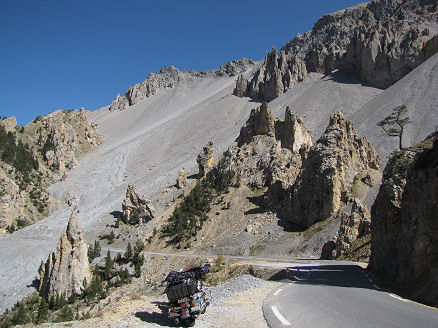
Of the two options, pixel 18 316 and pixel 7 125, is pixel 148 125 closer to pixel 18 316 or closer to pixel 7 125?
pixel 7 125

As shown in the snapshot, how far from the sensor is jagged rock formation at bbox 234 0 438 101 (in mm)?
95500

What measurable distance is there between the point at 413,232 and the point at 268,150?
38.7 m

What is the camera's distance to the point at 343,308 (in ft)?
25.8

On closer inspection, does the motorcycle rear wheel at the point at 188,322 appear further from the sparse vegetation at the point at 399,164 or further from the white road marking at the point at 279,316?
the sparse vegetation at the point at 399,164

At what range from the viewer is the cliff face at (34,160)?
58.0m

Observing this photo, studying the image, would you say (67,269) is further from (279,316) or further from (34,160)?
(34,160)

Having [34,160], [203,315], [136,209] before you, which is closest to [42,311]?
[203,315]

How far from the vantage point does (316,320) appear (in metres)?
7.02

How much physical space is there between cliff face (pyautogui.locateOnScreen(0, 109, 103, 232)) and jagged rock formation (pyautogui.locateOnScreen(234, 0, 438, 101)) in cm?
7222

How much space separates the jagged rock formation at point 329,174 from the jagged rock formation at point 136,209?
23.4 m

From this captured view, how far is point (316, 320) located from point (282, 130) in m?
47.4

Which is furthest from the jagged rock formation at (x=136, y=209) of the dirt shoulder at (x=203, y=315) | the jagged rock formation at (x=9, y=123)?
the jagged rock formation at (x=9, y=123)

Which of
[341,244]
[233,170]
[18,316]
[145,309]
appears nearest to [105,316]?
[145,309]

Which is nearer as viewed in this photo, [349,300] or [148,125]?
[349,300]
